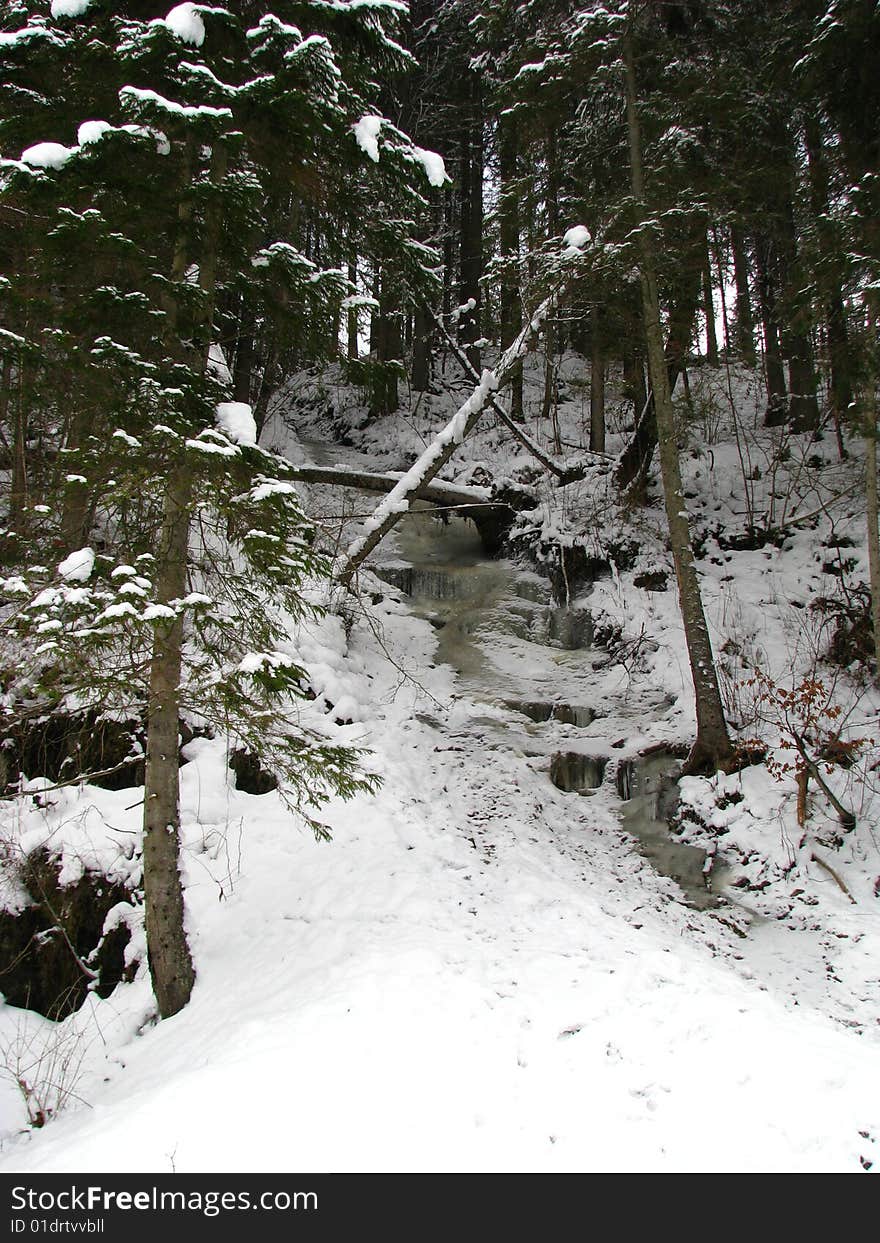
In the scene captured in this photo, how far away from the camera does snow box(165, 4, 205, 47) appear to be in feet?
12.7

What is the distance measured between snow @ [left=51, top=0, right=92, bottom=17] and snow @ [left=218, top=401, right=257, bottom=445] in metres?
2.48

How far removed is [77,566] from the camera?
3711mm

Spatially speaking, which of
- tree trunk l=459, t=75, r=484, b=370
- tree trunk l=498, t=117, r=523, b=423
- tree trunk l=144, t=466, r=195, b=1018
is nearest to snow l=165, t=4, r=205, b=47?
tree trunk l=144, t=466, r=195, b=1018

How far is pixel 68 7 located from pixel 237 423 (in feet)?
8.77

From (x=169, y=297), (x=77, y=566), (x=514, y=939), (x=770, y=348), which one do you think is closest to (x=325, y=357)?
(x=169, y=297)

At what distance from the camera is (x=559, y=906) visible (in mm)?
5695

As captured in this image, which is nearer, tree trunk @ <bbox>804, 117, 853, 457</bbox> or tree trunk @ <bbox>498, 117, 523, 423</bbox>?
tree trunk @ <bbox>804, 117, 853, 457</bbox>

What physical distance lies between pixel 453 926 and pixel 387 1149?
2211mm

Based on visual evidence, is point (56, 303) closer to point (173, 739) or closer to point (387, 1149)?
point (173, 739)

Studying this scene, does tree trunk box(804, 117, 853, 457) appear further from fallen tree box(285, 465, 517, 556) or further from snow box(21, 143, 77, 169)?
snow box(21, 143, 77, 169)

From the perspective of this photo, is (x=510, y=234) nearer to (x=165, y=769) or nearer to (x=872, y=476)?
(x=872, y=476)

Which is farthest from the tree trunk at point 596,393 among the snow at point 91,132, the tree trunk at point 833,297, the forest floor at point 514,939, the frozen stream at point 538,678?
the snow at point 91,132

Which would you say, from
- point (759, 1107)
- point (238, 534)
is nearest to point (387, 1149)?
point (759, 1107)

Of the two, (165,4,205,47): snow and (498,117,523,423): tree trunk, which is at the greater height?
(498,117,523,423): tree trunk
